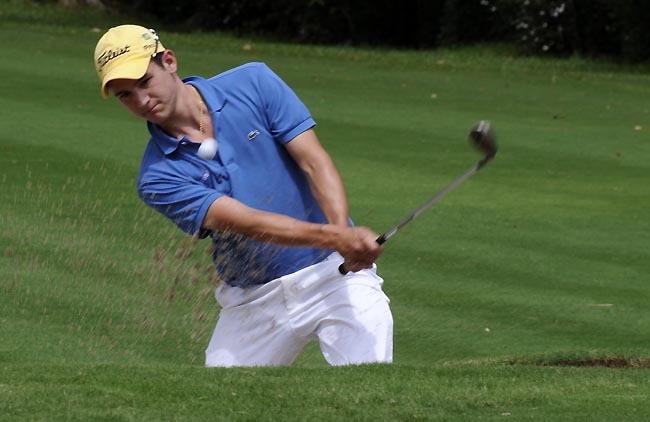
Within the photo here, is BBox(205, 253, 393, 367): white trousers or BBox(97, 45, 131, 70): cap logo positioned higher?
BBox(97, 45, 131, 70): cap logo

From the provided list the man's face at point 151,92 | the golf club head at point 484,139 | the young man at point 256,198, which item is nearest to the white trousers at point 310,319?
the young man at point 256,198

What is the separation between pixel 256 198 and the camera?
507 centimetres

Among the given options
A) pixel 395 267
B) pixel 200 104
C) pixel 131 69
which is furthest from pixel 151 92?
pixel 395 267

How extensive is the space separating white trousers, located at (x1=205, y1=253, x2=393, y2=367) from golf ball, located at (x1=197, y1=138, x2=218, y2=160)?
0.53 meters

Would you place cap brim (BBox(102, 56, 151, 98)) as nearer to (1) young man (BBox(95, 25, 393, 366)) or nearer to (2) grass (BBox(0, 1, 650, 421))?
(1) young man (BBox(95, 25, 393, 366))

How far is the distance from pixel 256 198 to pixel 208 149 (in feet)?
0.85

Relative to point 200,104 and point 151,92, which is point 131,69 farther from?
point 200,104

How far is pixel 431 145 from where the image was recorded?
42.4ft

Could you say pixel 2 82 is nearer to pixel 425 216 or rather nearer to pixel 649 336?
pixel 425 216

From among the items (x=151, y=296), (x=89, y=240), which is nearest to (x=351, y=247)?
(x=151, y=296)

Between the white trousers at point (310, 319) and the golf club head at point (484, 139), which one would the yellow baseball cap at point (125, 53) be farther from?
the golf club head at point (484, 139)

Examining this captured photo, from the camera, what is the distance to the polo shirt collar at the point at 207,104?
4.98 m

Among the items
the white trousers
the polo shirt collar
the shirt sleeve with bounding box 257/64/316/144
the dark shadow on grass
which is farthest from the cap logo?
the dark shadow on grass

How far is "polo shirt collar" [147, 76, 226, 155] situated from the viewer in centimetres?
498
